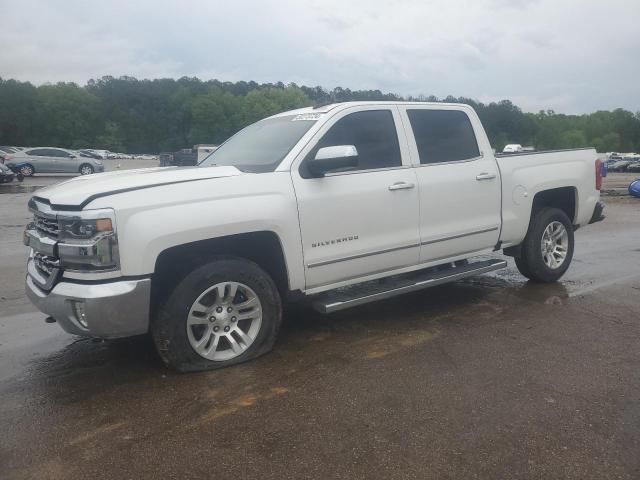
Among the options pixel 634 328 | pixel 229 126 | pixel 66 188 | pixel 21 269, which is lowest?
pixel 634 328

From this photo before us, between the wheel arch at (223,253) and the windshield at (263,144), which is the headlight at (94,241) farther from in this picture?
the windshield at (263,144)

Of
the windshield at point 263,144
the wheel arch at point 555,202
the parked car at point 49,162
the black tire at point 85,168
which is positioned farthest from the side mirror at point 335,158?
the black tire at point 85,168

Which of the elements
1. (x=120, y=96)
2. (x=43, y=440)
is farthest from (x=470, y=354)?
(x=120, y=96)

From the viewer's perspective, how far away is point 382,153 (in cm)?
488

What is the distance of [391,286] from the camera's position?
4.82 metres

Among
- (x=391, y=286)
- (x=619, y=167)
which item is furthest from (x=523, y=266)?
(x=619, y=167)

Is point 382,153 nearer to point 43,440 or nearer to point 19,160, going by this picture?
point 43,440

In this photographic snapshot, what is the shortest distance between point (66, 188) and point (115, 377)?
137 cm

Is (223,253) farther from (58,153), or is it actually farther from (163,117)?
(163,117)

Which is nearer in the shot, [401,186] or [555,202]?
[401,186]

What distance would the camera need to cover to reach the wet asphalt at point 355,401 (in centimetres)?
290

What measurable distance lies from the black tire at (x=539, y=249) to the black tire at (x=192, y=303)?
321cm

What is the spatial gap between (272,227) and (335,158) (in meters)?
0.69

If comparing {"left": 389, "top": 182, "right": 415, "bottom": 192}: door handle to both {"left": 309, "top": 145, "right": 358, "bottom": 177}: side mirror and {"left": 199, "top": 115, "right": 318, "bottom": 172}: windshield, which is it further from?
{"left": 199, "top": 115, "right": 318, "bottom": 172}: windshield
